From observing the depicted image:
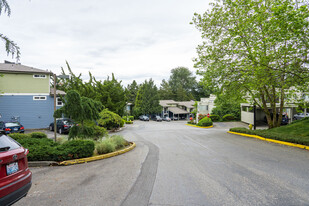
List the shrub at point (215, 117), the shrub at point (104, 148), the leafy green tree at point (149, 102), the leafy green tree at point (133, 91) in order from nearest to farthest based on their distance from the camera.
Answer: the shrub at point (104, 148)
the shrub at point (215, 117)
the leafy green tree at point (149, 102)
the leafy green tree at point (133, 91)

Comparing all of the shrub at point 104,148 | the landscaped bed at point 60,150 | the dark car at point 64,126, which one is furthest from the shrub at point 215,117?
the landscaped bed at point 60,150

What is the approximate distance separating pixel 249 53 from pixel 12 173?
13.0 m

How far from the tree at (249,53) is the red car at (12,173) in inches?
417

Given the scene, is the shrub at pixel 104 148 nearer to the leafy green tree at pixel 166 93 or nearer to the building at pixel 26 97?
the building at pixel 26 97

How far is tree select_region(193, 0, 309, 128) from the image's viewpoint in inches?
401

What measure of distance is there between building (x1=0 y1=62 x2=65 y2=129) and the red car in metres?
19.0

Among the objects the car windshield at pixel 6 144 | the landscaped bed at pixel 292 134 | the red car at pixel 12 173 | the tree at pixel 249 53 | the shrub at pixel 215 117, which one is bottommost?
the shrub at pixel 215 117

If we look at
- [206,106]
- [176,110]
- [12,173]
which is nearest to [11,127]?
[12,173]

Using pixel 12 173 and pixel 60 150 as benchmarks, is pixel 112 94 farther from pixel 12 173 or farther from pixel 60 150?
pixel 12 173

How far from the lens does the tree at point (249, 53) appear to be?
33.4 ft

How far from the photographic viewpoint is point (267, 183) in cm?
482

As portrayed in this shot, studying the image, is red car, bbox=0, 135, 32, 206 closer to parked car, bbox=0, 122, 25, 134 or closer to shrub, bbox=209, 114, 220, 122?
parked car, bbox=0, 122, 25, 134

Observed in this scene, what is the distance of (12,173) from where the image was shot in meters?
3.44

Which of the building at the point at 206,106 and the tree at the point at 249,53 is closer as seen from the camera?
the tree at the point at 249,53
